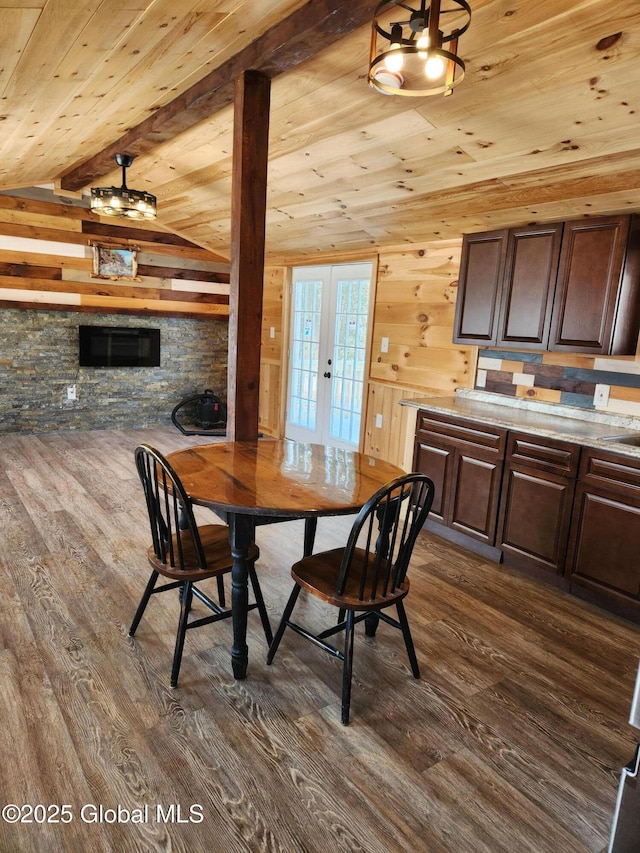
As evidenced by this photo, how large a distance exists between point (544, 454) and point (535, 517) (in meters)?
0.39

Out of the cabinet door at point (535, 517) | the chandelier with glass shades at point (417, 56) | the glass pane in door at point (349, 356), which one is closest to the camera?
the chandelier with glass shades at point (417, 56)

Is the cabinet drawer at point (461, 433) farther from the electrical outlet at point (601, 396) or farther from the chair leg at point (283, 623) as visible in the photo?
the chair leg at point (283, 623)

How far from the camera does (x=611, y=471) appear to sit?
293 cm

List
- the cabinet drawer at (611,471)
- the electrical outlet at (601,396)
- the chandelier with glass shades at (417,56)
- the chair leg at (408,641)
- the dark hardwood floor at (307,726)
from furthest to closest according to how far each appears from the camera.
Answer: the electrical outlet at (601,396)
the cabinet drawer at (611,471)
the chair leg at (408,641)
the dark hardwood floor at (307,726)
the chandelier with glass shades at (417,56)

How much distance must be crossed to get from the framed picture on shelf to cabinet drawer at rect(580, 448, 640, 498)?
18.6 ft

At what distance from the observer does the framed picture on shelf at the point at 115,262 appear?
6562mm

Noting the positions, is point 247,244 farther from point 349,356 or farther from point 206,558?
point 349,356

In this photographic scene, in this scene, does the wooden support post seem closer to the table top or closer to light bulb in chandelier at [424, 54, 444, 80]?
the table top

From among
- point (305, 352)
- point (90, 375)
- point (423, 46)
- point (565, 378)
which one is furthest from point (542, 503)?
point (90, 375)

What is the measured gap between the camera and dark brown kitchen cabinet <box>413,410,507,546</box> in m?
3.54

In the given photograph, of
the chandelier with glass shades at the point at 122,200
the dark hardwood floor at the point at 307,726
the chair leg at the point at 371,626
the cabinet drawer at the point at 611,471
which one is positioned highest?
the chandelier with glass shades at the point at 122,200

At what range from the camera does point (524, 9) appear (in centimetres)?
207

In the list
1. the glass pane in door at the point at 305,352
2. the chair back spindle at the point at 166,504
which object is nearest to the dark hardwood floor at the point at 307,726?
the chair back spindle at the point at 166,504

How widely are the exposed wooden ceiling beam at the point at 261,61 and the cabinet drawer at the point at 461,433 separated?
2.26 metres
